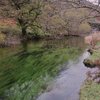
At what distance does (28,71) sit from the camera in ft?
→ 83.0

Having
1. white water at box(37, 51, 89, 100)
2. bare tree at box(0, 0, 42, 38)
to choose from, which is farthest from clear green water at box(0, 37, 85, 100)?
bare tree at box(0, 0, 42, 38)

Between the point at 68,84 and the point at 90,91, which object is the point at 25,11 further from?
the point at 90,91

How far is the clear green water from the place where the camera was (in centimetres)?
1920

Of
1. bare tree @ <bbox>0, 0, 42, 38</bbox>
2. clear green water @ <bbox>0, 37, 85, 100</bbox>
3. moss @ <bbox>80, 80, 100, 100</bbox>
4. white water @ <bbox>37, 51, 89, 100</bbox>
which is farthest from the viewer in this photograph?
bare tree @ <bbox>0, 0, 42, 38</bbox>

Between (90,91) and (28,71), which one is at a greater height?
(90,91)

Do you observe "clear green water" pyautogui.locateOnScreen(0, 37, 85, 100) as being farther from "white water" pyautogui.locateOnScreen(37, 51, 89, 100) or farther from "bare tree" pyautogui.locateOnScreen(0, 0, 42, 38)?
"bare tree" pyautogui.locateOnScreen(0, 0, 42, 38)

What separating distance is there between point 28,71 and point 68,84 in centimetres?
572

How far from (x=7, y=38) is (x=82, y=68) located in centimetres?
2219

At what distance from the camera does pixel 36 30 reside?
52844 millimetres

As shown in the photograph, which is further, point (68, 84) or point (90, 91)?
point (68, 84)

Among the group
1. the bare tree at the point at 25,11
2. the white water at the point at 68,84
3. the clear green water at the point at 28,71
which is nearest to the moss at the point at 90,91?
the white water at the point at 68,84

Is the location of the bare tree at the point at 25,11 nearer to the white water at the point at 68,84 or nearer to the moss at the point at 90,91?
the white water at the point at 68,84

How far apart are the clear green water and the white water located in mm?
724

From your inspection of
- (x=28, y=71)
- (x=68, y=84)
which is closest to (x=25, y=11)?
(x=28, y=71)
